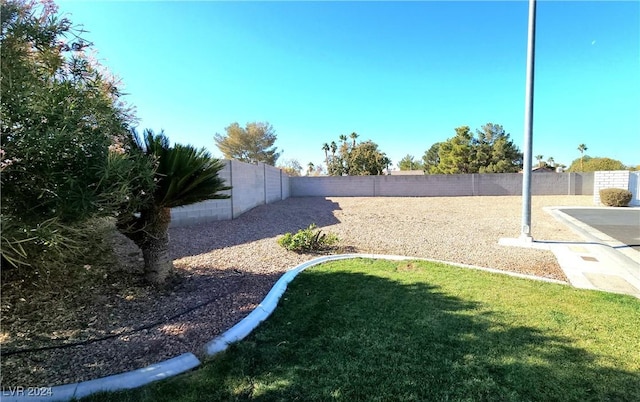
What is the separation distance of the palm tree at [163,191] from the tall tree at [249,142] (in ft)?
109

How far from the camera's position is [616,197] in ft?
51.5

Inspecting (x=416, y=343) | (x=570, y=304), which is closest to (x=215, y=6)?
(x=416, y=343)

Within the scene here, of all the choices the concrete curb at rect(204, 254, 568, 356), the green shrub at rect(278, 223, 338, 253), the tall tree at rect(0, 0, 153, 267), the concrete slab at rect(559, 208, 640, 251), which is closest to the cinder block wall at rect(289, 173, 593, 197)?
the concrete slab at rect(559, 208, 640, 251)

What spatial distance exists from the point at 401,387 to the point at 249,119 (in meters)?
38.4

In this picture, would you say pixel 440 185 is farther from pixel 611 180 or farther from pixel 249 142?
pixel 249 142

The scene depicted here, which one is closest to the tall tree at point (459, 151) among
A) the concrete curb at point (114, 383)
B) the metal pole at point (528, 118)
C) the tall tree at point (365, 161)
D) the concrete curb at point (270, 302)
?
the tall tree at point (365, 161)

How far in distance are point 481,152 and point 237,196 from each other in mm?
30887

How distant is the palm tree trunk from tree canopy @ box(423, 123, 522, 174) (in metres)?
34.0

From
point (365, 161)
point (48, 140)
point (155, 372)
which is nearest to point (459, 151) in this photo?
point (365, 161)

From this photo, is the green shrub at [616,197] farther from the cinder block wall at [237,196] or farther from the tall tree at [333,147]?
the tall tree at [333,147]

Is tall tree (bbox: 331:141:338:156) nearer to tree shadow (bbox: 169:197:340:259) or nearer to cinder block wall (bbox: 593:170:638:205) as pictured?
cinder block wall (bbox: 593:170:638:205)

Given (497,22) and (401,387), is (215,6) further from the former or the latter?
(497,22)

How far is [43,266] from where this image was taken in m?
2.92

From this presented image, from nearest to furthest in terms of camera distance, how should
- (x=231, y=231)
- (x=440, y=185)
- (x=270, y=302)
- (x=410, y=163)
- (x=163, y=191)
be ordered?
(x=270, y=302) → (x=163, y=191) → (x=231, y=231) → (x=440, y=185) → (x=410, y=163)
